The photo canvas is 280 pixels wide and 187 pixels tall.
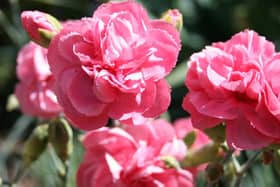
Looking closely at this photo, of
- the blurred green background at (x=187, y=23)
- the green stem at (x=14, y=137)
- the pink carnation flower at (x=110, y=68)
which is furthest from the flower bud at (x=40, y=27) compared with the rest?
the green stem at (x=14, y=137)

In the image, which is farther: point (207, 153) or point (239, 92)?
point (207, 153)

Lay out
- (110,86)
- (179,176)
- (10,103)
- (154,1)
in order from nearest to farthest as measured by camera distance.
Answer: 1. (110,86)
2. (179,176)
3. (10,103)
4. (154,1)

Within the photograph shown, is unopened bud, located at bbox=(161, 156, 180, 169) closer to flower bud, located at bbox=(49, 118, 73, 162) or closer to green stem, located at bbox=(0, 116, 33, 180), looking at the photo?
flower bud, located at bbox=(49, 118, 73, 162)

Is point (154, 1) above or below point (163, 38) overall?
below

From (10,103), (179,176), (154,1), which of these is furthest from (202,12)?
(179,176)

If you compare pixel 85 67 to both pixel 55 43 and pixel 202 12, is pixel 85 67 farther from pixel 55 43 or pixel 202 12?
pixel 202 12

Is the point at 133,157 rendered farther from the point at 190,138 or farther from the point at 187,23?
the point at 187,23

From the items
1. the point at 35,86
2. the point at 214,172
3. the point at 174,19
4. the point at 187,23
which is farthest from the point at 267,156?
the point at 187,23
